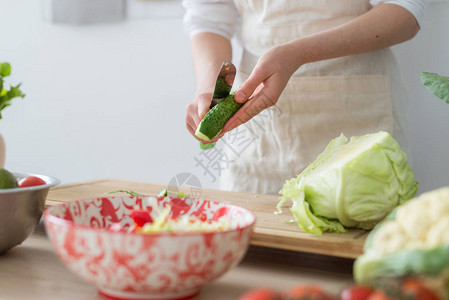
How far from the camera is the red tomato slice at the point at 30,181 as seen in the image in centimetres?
107

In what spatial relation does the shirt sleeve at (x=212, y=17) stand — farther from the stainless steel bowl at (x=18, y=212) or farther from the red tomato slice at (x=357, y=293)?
the red tomato slice at (x=357, y=293)

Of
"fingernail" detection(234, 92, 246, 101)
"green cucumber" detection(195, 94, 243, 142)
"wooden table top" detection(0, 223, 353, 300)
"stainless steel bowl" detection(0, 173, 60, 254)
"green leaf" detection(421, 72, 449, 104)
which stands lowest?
"wooden table top" detection(0, 223, 353, 300)

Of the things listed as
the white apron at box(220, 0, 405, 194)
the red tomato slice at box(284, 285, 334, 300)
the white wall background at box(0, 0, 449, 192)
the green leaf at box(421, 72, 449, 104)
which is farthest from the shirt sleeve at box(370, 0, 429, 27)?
the red tomato slice at box(284, 285, 334, 300)

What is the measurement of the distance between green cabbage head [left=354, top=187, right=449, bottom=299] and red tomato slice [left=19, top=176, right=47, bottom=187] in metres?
0.67

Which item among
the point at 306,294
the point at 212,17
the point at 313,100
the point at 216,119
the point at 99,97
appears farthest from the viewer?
the point at 99,97

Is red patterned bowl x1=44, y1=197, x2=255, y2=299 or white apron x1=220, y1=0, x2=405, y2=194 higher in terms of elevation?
white apron x1=220, y1=0, x2=405, y2=194

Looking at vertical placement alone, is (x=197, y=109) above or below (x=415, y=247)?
above

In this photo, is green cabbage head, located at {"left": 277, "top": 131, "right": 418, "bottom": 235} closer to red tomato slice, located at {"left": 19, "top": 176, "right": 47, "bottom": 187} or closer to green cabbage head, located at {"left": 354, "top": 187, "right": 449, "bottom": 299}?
green cabbage head, located at {"left": 354, "top": 187, "right": 449, "bottom": 299}

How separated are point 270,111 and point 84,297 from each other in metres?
1.12

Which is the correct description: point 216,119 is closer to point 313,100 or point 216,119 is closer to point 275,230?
point 275,230

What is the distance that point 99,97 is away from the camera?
296 centimetres

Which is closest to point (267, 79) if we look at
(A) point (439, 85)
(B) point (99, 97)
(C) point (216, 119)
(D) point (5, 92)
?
(C) point (216, 119)

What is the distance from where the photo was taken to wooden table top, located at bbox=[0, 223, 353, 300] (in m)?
0.84

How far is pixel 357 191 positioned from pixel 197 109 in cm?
68
